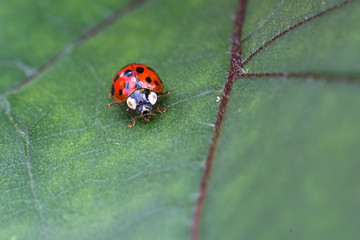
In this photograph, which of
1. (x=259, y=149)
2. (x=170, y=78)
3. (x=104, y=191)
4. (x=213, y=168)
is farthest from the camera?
(x=170, y=78)

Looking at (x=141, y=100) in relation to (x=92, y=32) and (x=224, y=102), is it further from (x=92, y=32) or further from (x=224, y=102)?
(x=92, y=32)

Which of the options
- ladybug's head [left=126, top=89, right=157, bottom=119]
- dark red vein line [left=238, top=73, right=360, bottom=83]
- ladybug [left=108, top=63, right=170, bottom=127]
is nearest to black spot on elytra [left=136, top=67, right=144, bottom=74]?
ladybug [left=108, top=63, right=170, bottom=127]

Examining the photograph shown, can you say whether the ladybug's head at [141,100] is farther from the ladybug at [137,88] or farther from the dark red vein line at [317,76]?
the dark red vein line at [317,76]

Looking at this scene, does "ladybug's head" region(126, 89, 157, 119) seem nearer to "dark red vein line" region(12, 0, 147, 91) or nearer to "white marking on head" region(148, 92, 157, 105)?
"white marking on head" region(148, 92, 157, 105)

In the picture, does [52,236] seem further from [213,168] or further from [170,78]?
[170,78]

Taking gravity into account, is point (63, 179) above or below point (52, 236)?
above

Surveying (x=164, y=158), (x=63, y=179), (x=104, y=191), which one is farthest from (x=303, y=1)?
(x=63, y=179)

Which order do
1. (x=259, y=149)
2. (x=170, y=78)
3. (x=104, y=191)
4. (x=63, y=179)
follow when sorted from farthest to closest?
(x=170, y=78) → (x=63, y=179) → (x=104, y=191) → (x=259, y=149)
